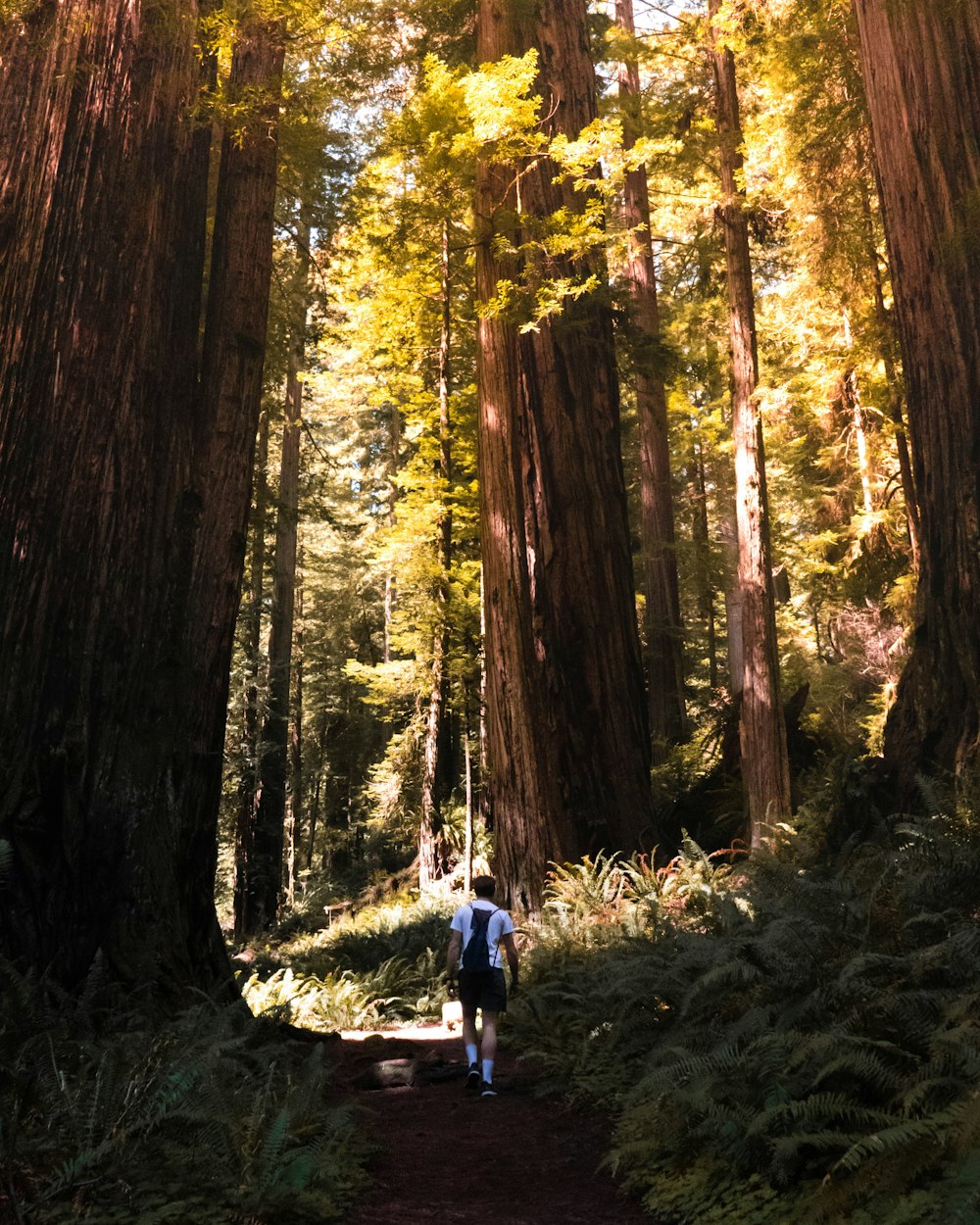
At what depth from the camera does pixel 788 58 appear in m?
11.5

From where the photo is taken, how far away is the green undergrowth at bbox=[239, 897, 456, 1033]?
8.84 metres

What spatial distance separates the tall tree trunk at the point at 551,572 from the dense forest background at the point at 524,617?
0.13ft

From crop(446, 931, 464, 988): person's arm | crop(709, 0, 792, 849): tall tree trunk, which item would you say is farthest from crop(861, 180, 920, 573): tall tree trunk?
crop(446, 931, 464, 988): person's arm

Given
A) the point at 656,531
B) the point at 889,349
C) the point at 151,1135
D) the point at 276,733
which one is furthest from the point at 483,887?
the point at 276,733

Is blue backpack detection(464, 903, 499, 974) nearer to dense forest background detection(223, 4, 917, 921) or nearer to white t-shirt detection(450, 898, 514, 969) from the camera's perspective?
white t-shirt detection(450, 898, 514, 969)

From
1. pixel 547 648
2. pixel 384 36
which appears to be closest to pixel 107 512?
pixel 547 648

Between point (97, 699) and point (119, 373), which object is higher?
point (119, 373)

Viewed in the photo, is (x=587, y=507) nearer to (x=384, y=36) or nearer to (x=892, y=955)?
(x=892, y=955)

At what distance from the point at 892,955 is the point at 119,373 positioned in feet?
18.0

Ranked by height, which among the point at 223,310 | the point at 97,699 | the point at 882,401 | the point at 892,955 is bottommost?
the point at 892,955

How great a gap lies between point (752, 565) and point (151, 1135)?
8.64 m

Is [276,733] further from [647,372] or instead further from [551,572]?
[647,372]

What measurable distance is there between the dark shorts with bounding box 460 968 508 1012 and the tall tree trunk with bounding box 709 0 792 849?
12.8 feet

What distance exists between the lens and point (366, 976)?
10.4m
